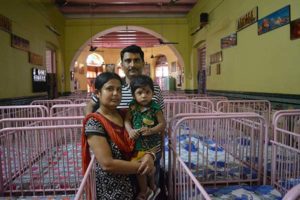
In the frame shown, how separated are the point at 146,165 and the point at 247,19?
5.13 m

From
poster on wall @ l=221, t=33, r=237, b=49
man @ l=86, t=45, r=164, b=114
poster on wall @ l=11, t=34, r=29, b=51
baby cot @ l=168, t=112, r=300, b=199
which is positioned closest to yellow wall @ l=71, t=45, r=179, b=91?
poster on wall @ l=221, t=33, r=237, b=49

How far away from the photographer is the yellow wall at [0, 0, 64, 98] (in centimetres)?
560

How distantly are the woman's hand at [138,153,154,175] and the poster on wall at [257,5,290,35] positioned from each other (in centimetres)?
373

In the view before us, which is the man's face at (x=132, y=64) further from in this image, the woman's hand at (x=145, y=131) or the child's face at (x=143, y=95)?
the woman's hand at (x=145, y=131)

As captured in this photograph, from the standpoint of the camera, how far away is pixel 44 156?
346cm

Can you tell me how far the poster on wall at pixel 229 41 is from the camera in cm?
656

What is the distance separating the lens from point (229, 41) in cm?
688

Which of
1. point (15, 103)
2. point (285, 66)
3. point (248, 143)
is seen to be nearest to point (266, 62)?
point (285, 66)

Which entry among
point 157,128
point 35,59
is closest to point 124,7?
point 35,59

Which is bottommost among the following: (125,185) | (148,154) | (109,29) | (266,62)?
(125,185)

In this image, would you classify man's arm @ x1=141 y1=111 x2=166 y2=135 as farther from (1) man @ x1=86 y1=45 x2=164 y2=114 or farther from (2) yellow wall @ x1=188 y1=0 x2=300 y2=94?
(2) yellow wall @ x1=188 y1=0 x2=300 y2=94

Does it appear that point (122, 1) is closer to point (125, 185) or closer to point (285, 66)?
point (285, 66)

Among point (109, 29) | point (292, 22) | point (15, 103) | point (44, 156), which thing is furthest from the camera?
point (109, 29)

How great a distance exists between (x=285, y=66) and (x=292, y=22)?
2.25 ft
